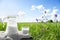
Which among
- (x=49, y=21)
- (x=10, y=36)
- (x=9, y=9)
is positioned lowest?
(x=10, y=36)

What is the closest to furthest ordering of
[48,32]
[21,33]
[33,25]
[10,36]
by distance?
[10,36]
[21,33]
[48,32]
[33,25]

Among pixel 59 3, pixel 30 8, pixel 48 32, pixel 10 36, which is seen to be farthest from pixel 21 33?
pixel 59 3

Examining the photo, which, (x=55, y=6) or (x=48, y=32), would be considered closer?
(x=48, y=32)

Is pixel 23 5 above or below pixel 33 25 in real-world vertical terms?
above

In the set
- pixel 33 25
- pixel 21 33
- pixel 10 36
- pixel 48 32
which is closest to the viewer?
pixel 10 36

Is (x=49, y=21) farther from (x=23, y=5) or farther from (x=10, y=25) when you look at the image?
(x=10, y=25)

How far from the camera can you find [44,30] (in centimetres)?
295

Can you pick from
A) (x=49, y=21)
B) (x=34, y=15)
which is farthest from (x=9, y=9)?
(x=49, y=21)

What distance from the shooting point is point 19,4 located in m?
3.16

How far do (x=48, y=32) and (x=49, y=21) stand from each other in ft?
0.75

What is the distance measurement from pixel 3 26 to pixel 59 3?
99 cm

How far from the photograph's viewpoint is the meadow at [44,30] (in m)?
2.86

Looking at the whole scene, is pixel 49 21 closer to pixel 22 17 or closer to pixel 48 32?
pixel 48 32

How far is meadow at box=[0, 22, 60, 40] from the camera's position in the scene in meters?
2.86
